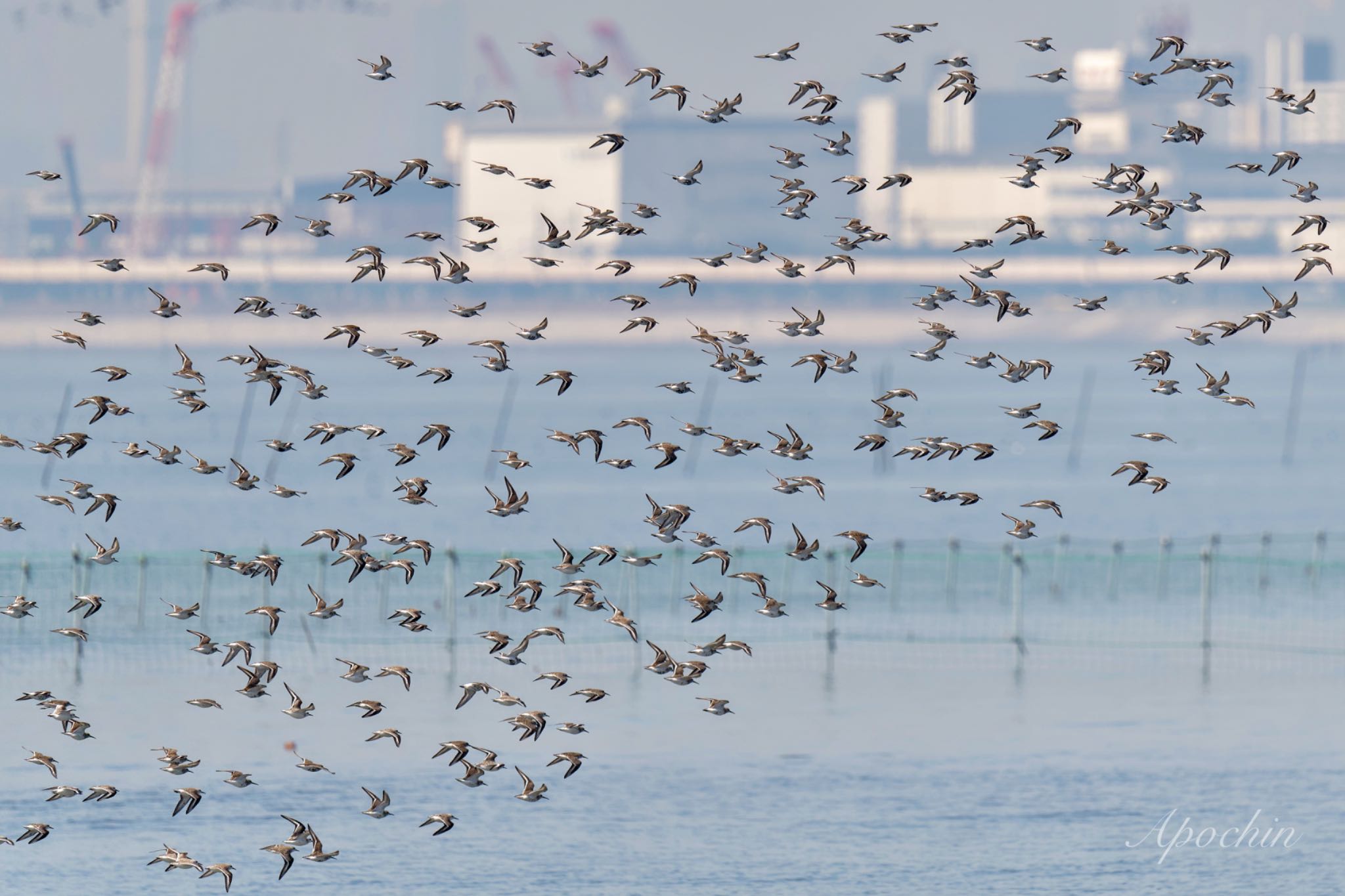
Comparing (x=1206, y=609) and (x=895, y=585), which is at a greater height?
(x=1206, y=609)

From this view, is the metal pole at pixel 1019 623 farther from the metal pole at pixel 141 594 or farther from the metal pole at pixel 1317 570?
the metal pole at pixel 141 594

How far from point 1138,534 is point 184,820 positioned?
91.1m

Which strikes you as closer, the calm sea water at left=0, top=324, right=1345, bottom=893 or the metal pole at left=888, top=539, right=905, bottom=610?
the calm sea water at left=0, top=324, right=1345, bottom=893

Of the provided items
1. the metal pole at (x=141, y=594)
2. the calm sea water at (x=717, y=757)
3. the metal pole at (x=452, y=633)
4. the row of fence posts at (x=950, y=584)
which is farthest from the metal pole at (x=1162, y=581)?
the metal pole at (x=141, y=594)

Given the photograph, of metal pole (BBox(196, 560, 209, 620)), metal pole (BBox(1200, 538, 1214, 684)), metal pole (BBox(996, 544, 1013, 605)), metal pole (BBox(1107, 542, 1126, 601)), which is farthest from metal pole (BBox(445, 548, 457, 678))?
metal pole (BBox(1107, 542, 1126, 601))

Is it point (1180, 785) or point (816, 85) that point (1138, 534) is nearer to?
point (1180, 785)

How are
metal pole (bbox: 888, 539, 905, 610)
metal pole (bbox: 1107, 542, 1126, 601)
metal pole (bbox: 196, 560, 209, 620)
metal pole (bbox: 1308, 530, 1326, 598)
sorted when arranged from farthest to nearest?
1. metal pole (bbox: 1107, 542, 1126, 601)
2. metal pole (bbox: 1308, 530, 1326, 598)
3. metal pole (bbox: 888, 539, 905, 610)
4. metal pole (bbox: 196, 560, 209, 620)

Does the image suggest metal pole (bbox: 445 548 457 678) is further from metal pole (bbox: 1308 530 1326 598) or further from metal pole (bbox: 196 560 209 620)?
metal pole (bbox: 1308 530 1326 598)

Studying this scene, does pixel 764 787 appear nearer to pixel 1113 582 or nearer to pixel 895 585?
pixel 895 585

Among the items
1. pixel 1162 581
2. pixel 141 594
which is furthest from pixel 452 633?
pixel 1162 581
